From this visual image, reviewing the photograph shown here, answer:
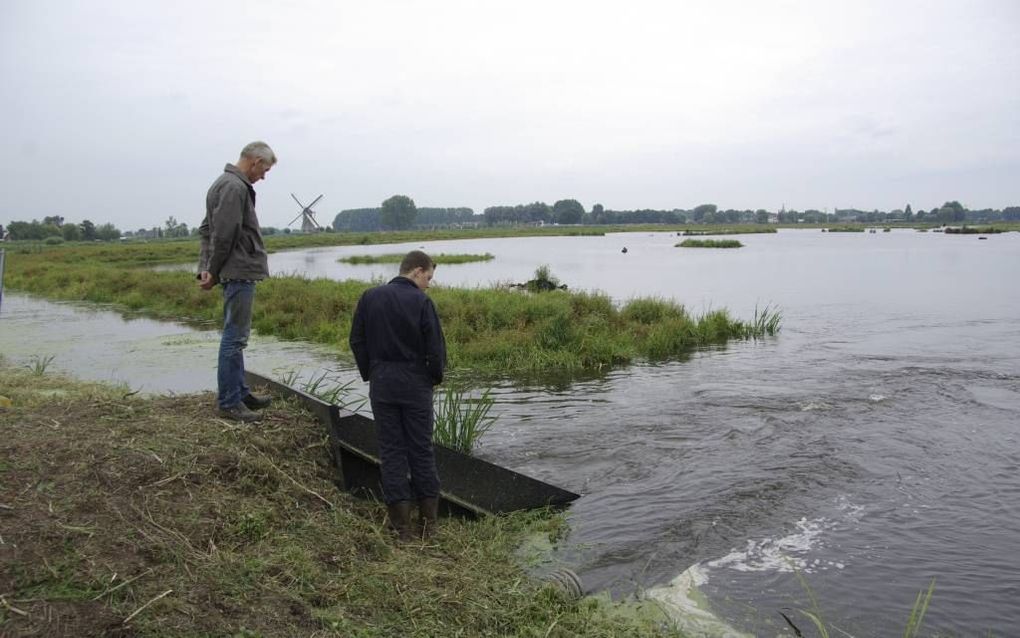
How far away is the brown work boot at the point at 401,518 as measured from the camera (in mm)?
A: 5375

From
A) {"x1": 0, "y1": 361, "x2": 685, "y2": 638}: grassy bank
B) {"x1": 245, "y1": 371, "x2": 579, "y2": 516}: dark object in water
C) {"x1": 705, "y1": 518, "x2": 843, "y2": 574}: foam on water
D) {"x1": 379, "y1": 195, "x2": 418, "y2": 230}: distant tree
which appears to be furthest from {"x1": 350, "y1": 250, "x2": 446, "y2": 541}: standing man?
{"x1": 379, "y1": 195, "x2": 418, "y2": 230}: distant tree

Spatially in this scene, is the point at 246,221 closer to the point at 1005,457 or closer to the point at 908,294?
the point at 1005,457

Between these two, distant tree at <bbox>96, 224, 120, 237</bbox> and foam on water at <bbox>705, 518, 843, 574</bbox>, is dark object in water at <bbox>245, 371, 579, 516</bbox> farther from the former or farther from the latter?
distant tree at <bbox>96, 224, 120, 237</bbox>

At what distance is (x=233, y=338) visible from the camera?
591 centimetres

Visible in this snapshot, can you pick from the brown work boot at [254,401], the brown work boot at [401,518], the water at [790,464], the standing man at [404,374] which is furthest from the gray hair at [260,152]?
the water at [790,464]

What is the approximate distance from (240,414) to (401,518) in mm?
1648

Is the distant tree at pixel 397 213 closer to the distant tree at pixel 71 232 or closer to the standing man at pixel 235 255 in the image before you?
the distant tree at pixel 71 232

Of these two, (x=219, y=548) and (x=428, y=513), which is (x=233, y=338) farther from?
(x=428, y=513)

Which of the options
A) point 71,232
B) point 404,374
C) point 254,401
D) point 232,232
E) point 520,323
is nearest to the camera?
point 404,374

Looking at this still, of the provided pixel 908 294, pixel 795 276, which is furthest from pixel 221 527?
pixel 795 276

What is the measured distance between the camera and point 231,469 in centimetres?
524

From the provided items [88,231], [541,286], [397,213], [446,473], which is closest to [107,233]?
[88,231]

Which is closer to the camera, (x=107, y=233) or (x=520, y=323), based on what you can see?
(x=520, y=323)

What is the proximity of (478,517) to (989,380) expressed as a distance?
11301mm
